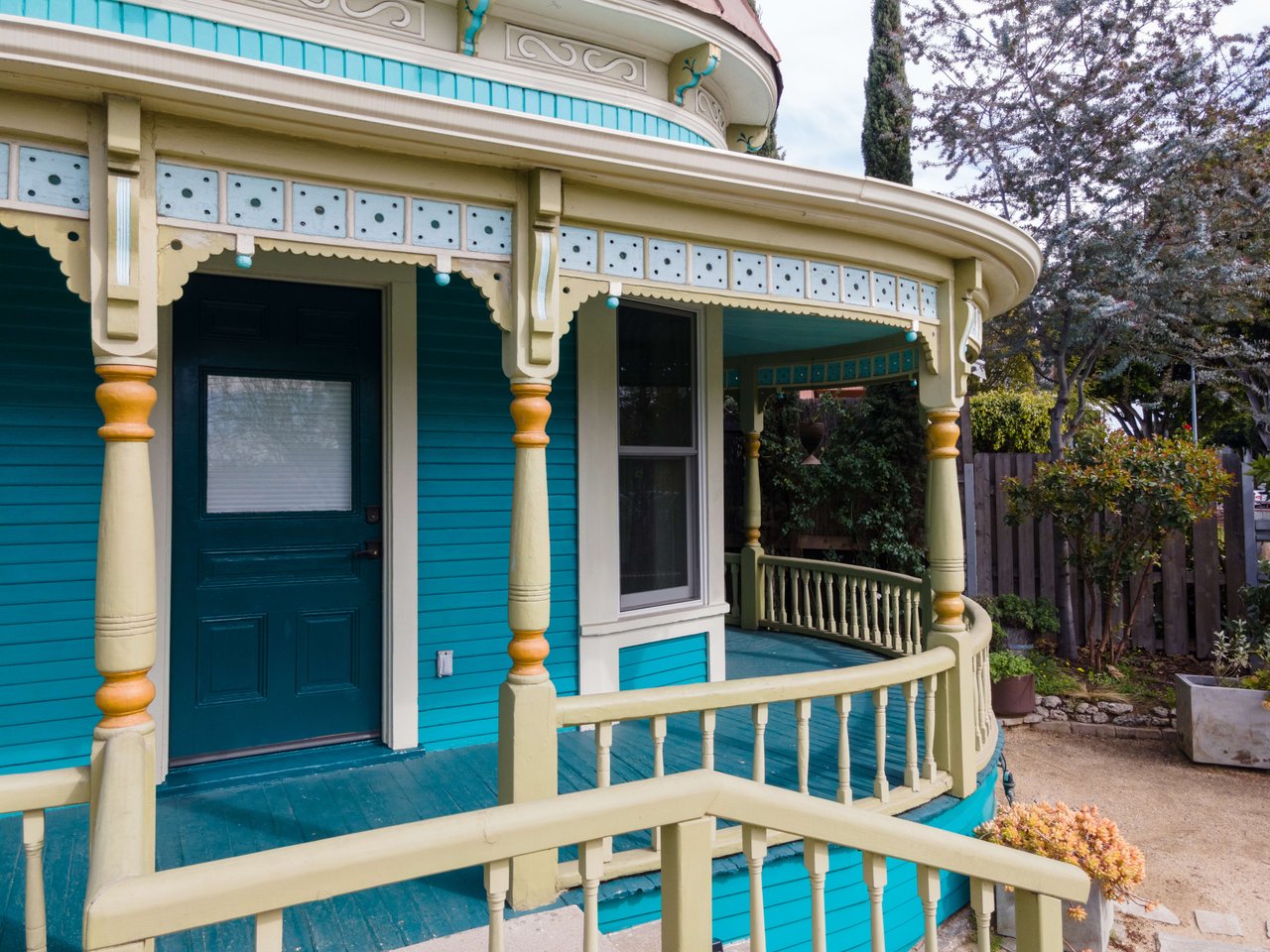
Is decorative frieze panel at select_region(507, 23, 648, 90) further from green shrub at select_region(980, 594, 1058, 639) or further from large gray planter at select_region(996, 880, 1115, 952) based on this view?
green shrub at select_region(980, 594, 1058, 639)

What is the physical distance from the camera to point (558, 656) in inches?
174

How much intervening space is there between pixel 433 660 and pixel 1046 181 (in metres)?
8.41

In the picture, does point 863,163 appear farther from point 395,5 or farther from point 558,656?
point 558,656

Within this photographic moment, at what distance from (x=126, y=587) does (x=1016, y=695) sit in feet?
22.1

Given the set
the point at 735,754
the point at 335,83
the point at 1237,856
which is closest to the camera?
the point at 335,83

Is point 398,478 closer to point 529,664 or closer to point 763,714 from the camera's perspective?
point 529,664

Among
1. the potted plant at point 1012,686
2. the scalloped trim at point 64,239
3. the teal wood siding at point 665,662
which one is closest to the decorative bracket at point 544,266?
the scalloped trim at point 64,239

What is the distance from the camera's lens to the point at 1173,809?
5445 millimetres

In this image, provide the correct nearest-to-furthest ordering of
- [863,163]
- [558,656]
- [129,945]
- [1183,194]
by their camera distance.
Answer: [129,945]
[558,656]
[1183,194]
[863,163]

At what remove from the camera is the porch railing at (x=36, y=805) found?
1982mm

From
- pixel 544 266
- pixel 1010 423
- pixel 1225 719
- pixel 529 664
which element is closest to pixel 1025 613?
pixel 1225 719

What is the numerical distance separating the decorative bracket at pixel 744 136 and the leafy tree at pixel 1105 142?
415 cm

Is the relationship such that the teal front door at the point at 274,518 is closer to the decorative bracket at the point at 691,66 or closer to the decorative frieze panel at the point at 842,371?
the decorative bracket at the point at 691,66

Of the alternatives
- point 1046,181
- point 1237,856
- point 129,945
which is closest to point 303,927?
Result: point 129,945
